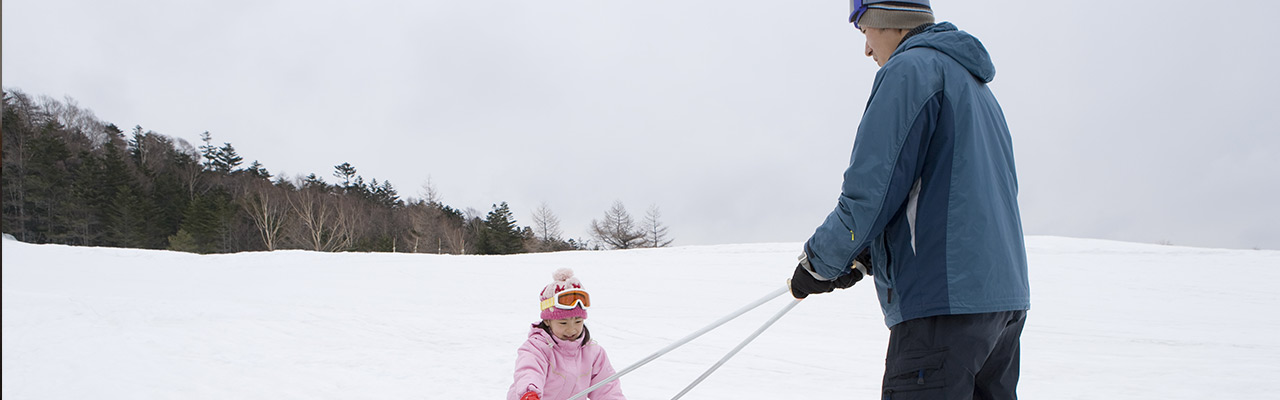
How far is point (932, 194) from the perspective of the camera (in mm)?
1896

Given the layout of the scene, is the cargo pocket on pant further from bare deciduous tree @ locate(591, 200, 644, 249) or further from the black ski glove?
bare deciduous tree @ locate(591, 200, 644, 249)

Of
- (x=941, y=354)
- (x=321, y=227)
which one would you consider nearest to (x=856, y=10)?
(x=941, y=354)

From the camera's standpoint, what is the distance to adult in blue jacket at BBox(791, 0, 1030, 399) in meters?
1.85

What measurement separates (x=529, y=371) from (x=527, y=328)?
6099 mm

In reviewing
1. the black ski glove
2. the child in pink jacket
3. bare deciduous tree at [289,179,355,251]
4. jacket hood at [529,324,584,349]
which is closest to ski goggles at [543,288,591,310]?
Result: the child in pink jacket

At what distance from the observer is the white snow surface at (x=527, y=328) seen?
6059 mm

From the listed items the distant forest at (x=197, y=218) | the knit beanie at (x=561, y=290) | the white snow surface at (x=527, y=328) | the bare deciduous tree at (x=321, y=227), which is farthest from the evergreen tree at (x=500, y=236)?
the knit beanie at (x=561, y=290)

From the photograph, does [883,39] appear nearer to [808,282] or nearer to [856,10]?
[856,10]

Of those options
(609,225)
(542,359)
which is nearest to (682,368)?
→ (542,359)

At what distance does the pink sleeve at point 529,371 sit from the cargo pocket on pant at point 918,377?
6.19 feet

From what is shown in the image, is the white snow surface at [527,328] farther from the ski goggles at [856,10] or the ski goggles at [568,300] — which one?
the ski goggles at [856,10]

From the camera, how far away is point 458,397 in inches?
228

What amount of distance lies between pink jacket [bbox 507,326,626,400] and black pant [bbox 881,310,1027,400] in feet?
6.57

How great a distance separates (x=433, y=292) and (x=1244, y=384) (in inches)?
484
